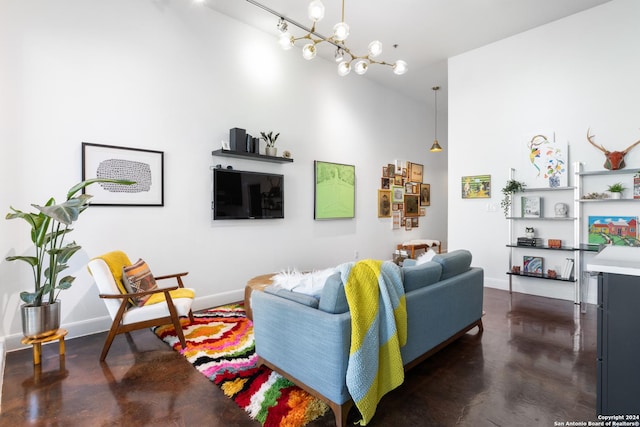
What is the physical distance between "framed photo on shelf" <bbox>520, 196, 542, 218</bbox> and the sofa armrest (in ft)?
13.1

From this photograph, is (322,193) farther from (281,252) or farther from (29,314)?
(29,314)

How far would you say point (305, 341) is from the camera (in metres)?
1.99

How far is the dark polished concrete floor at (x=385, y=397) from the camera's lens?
6.35 ft

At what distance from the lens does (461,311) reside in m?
2.90

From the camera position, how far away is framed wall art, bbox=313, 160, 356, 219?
544cm

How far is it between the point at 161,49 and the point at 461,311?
168 inches

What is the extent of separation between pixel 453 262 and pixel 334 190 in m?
3.08

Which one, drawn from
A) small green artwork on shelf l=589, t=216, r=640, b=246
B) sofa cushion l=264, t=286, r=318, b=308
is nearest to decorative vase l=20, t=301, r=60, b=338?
sofa cushion l=264, t=286, r=318, b=308

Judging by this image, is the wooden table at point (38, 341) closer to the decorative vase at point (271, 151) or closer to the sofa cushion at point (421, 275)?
the sofa cushion at point (421, 275)

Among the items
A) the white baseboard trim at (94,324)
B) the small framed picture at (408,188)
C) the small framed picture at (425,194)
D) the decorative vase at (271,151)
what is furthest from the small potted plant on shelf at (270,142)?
the small framed picture at (425,194)

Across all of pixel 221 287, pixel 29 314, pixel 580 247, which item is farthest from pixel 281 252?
pixel 580 247

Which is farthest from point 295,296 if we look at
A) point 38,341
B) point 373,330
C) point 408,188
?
point 408,188

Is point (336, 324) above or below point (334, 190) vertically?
below

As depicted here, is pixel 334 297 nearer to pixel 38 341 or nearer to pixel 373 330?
pixel 373 330
